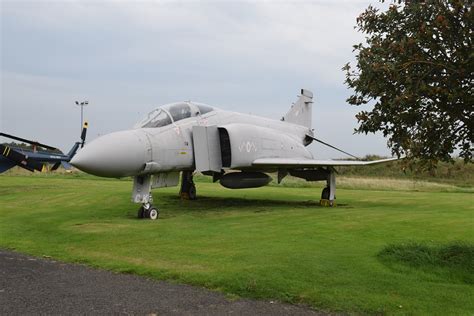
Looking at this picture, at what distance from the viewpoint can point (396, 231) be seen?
1034 cm

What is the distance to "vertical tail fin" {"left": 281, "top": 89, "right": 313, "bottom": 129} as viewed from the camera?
2299 cm

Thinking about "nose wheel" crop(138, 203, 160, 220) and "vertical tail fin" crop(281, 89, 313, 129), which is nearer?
"nose wheel" crop(138, 203, 160, 220)

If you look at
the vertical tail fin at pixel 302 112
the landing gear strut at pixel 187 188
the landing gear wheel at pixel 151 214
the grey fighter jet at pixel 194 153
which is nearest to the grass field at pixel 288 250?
the landing gear wheel at pixel 151 214

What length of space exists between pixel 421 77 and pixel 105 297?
4742 mm

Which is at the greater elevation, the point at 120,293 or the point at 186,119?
the point at 186,119

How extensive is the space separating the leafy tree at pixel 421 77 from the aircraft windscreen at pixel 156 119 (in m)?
8.56

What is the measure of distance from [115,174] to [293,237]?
17.7 ft

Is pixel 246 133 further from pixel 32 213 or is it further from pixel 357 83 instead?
pixel 357 83

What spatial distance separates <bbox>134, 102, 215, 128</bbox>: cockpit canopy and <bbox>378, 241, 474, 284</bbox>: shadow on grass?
27.7 ft

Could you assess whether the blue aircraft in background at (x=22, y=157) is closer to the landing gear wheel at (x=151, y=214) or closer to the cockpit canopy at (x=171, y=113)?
the cockpit canopy at (x=171, y=113)

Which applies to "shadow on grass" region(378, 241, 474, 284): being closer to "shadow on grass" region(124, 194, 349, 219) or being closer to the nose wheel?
the nose wheel

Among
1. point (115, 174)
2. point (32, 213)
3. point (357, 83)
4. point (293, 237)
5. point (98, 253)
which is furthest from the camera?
point (32, 213)

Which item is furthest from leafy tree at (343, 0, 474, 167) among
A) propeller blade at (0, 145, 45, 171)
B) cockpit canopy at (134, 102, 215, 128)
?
propeller blade at (0, 145, 45, 171)

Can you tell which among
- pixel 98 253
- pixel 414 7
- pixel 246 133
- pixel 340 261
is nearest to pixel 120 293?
pixel 98 253
